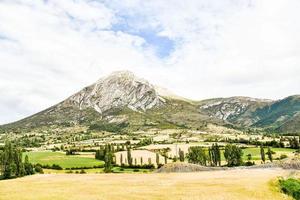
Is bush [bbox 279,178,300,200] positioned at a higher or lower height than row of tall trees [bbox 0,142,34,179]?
lower

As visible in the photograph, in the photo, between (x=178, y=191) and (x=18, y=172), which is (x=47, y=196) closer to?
(x=178, y=191)

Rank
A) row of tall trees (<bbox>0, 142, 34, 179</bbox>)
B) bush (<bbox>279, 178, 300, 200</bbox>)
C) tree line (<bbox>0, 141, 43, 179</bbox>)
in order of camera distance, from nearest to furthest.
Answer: bush (<bbox>279, 178, 300, 200</bbox>), tree line (<bbox>0, 141, 43, 179</bbox>), row of tall trees (<bbox>0, 142, 34, 179</bbox>)

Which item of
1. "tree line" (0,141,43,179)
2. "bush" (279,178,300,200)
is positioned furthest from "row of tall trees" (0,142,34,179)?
"bush" (279,178,300,200)

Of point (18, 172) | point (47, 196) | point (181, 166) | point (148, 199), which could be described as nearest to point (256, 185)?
point (148, 199)

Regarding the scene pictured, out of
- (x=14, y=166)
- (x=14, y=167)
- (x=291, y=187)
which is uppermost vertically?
(x=14, y=166)

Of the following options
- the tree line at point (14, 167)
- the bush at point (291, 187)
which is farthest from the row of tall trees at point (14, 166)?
the bush at point (291, 187)

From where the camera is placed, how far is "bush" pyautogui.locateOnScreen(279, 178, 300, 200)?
7631 cm

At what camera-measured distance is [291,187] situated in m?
79.6

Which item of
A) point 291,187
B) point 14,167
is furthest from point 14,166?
point 291,187

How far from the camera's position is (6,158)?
197 m

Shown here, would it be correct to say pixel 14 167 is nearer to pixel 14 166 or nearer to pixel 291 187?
pixel 14 166

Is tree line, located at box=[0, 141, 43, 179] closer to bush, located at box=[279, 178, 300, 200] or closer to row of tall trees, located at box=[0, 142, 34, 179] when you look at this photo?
row of tall trees, located at box=[0, 142, 34, 179]

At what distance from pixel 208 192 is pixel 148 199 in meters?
13.0

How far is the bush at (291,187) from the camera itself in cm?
7631
